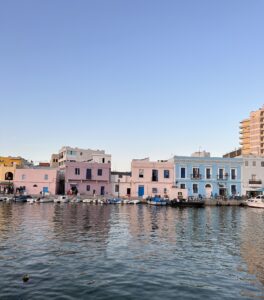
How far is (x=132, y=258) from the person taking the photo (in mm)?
19234

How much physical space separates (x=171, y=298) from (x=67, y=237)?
1389 centimetres

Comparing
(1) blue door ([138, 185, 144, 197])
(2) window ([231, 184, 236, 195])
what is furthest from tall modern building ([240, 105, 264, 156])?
(1) blue door ([138, 185, 144, 197])

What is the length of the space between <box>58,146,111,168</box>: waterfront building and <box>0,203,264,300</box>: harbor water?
5676 centimetres

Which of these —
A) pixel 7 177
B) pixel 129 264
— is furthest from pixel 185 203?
pixel 129 264

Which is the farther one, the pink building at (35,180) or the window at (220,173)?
the pink building at (35,180)

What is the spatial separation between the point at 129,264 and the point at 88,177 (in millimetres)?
61987

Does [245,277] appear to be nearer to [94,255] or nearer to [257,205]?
[94,255]

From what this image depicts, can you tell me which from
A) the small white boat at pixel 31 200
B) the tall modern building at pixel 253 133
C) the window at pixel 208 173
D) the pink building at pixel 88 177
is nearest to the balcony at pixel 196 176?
the window at pixel 208 173

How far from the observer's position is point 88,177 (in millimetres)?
79062

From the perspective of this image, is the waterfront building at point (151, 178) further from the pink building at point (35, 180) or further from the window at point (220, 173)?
the pink building at point (35, 180)

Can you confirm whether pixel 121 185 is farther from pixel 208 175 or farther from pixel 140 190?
pixel 208 175

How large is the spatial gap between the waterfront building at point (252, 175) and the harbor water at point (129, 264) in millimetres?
50543

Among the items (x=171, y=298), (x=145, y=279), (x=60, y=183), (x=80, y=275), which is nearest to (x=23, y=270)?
(x=80, y=275)

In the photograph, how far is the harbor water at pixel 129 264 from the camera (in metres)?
13.8
